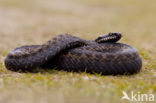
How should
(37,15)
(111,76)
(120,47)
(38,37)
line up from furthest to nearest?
(37,15) → (38,37) → (120,47) → (111,76)

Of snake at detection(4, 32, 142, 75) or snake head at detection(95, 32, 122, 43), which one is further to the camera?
snake head at detection(95, 32, 122, 43)

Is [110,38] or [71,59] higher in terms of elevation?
[110,38]

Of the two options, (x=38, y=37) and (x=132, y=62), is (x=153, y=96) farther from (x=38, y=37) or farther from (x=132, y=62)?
(x=38, y=37)

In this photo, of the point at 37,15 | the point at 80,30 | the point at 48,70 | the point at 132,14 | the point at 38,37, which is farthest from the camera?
the point at 132,14

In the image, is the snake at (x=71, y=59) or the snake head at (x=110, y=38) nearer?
the snake at (x=71, y=59)

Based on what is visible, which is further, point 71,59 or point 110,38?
point 110,38

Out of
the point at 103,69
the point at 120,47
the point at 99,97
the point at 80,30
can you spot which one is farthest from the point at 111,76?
the point at 80,30

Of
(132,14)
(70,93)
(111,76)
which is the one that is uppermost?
(70,93)

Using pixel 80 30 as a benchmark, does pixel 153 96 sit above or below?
above
